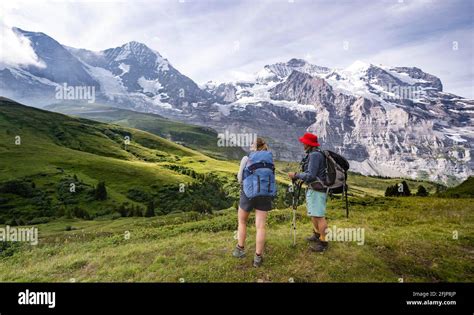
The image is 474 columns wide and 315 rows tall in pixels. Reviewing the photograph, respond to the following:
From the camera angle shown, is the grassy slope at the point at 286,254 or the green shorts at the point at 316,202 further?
the green shorts at the point at 316,202

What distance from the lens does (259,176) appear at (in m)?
→ 13.5

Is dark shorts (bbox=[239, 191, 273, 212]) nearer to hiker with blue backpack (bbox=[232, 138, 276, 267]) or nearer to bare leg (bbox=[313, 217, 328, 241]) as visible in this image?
hiker with blue backpack (bbox=[232, 138, 276, 267])

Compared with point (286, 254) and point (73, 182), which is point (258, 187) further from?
point (73, 182)

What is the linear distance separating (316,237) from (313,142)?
4.37 m

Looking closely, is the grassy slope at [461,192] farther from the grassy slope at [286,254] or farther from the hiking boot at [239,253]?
the hiking boot at [239,253]

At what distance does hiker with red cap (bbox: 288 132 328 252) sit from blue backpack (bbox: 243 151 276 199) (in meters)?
1.39

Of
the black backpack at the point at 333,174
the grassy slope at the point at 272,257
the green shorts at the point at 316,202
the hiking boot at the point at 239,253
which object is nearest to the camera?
the grassy slope at the point at 272,257

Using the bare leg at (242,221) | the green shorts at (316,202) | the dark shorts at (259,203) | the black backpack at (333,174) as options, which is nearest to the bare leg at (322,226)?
the green shorts at (316,202)

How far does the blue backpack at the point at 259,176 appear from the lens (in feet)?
44.0

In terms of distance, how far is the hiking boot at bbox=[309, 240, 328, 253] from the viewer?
1495 centimetres

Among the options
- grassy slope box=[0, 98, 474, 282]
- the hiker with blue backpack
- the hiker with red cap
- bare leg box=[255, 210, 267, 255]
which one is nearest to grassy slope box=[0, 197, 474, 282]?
grassy slope box=[0, 98, 474, 282]

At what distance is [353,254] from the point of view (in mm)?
14680
